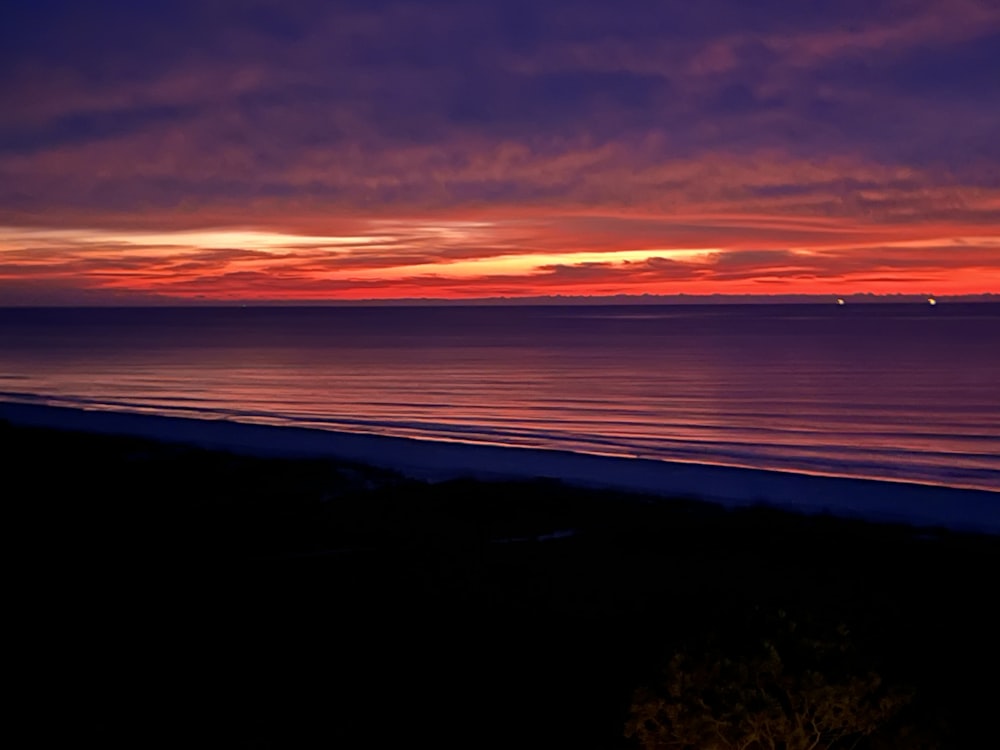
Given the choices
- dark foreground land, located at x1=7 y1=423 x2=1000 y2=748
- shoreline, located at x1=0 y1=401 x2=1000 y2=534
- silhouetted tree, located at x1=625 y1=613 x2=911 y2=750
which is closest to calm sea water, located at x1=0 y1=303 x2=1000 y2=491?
shoreline, located at x1=0 y1=401 x2=1000 y2=534

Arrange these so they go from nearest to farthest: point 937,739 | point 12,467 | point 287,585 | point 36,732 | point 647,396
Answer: point 937,739, point 36,732, point 287,585, point 12,467, point 647,396

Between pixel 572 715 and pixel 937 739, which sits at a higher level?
pixel 937 739

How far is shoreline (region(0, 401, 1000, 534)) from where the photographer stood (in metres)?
16.0

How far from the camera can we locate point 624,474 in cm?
1873

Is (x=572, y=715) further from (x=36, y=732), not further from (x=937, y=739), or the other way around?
(x=36, y=732)

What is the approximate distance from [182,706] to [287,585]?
11.7ft

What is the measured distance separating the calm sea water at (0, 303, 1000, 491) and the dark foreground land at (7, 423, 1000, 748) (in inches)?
446

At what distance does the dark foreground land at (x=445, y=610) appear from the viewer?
7652 millimetres

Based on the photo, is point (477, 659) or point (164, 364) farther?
point (164, 364)

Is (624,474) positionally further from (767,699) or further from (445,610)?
(767,699)

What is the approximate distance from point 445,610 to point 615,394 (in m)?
33.4

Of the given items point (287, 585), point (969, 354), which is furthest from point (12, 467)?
point (969, 354)

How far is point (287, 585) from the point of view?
11531 mm

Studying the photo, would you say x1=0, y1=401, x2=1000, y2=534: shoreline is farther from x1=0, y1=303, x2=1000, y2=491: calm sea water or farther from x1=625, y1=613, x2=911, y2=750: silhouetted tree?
x1=625, y1=613, x2=911, y2=750: silhouetted tree
